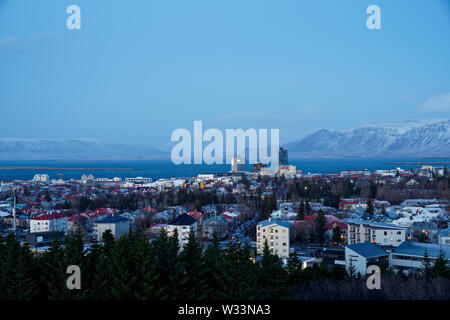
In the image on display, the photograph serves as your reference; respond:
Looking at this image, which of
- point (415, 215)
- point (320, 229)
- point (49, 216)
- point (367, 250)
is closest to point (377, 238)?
point (320, 229)

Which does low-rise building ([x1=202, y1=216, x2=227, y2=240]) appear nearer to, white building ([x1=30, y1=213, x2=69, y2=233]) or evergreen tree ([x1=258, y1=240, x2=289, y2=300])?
white building ([x1=30, y1=213, x2=69, y2=233])

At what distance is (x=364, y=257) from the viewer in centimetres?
542

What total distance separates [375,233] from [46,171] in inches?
1627

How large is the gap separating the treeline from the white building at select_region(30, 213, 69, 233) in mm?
6229

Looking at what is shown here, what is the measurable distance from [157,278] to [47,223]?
738cm

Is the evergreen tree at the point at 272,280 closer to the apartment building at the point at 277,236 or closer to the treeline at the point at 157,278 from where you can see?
the treeline at the point at 157,278

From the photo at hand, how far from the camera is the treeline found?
3.19 meters

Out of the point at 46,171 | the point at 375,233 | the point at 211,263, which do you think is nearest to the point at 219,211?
the point at 375,233

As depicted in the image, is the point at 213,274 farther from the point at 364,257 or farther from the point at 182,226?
the point at 182,226

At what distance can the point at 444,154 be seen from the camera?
1676 inches

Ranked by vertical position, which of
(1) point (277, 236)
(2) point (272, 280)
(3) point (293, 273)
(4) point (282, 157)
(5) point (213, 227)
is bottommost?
(5) point (213, 227)

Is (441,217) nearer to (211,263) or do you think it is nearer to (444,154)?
(211,263)

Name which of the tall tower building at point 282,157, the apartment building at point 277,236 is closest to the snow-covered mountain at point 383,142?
the tall tower building at point 282,157

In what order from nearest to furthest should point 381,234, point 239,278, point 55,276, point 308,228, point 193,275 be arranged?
point 239,278, point 55,276, point 193,275, point 381,234, point 308,228
